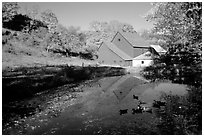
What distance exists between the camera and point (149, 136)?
1077 centimetres

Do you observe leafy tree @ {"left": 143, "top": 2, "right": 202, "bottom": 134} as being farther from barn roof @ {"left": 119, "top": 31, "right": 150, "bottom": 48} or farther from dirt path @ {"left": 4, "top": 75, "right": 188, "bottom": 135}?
barn roof @ {"left": 119, "top": 31, "right": 150, "bottom": 48}

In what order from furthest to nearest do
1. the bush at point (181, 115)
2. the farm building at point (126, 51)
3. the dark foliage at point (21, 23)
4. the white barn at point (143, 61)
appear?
the dark foliage at point (21, 23) → the farm building at point (126, 51) → the white barn at point (143, 61) → the bush at point (181, 115)

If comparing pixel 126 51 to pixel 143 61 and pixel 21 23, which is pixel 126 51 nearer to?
pixel 143 61

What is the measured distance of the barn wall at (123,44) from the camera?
58.8 m

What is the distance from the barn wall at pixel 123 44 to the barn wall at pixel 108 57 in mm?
5079

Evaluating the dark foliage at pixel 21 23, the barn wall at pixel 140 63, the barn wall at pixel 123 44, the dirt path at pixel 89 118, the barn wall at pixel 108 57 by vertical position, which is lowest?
the dirt path at pixel 89 118

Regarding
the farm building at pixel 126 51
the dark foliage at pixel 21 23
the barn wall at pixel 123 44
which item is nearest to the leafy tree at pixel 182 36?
the farm building at pixel 126 51

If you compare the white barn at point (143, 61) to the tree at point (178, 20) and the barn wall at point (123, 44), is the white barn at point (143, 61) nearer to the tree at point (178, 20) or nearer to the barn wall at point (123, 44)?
the barn wall at point (123, 44)

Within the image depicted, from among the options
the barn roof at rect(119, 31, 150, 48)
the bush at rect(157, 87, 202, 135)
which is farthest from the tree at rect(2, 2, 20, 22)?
the bush at rect(157, 87, 202, 135)

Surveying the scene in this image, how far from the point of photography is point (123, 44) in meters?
60.4

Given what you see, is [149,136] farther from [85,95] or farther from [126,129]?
[85,95]

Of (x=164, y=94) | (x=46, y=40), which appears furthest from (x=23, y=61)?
(x=164, y=94)

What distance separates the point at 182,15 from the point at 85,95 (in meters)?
11.0

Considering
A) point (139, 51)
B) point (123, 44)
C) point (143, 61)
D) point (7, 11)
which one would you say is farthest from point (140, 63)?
point (7, 11)
